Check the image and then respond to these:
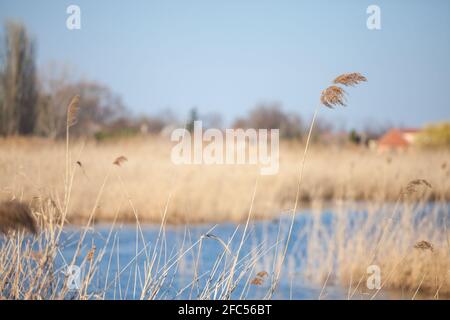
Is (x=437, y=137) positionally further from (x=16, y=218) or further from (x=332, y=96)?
(x=16, y=218)

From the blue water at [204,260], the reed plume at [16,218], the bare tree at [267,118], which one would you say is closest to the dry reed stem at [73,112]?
the blue water at [204,260]

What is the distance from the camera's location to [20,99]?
1471 centimetres

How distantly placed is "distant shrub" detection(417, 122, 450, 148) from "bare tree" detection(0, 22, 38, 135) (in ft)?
38.5

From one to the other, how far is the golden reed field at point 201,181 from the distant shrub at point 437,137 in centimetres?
626

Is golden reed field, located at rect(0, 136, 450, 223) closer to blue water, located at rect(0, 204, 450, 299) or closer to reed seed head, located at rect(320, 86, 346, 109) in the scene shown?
blue water, located at rect(0, 204, 450, 299)

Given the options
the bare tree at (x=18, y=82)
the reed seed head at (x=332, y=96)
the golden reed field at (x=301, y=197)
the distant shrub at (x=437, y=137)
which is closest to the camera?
the reed seed head at (x=332, y=96)

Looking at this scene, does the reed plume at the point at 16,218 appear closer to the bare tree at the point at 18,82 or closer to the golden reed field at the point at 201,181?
the golden reed field at the point at 201,181

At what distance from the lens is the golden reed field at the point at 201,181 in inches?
342

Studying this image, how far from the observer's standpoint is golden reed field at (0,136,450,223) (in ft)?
28.5

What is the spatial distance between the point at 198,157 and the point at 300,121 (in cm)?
2221

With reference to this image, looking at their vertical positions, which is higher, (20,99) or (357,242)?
(20,99)

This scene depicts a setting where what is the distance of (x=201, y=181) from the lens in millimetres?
10148
